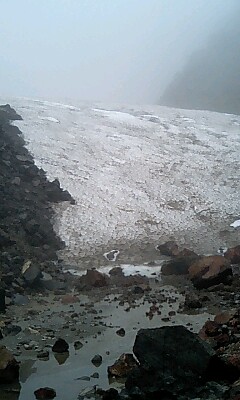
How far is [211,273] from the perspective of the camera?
1245cm

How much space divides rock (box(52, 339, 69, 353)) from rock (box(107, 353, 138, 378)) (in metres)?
1.26

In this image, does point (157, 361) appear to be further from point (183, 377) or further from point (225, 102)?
point (225, 102)

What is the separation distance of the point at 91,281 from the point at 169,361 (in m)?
6.84

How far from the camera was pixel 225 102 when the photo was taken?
72.1 meters

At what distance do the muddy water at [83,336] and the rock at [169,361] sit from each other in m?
0.51

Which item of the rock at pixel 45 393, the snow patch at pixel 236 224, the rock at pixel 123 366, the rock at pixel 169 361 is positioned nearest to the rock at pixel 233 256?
the snow patch at pixel 236 224

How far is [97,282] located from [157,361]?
21.9 ft

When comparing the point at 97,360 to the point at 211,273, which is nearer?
the point at 97,360

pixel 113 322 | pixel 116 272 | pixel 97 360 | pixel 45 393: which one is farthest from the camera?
pixel 116 272

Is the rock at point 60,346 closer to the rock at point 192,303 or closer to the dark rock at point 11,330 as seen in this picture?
the dark rock at point 11,330

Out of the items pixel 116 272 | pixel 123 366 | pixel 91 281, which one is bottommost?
pixel 116 272

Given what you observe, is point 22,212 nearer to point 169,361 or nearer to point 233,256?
point 233,256

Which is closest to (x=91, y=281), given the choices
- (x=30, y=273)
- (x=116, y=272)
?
(x=116, y=272)

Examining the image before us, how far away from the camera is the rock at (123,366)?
7078 millimetres
